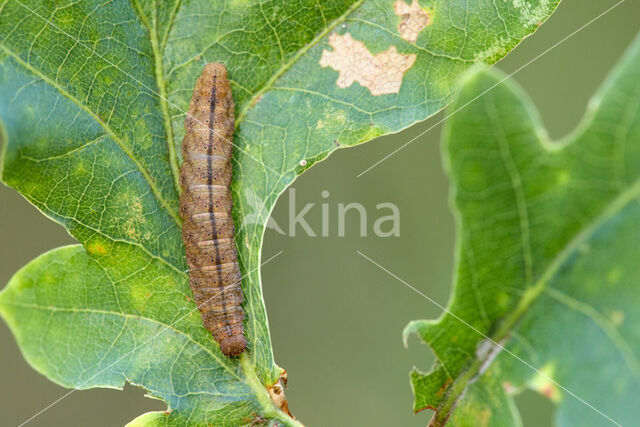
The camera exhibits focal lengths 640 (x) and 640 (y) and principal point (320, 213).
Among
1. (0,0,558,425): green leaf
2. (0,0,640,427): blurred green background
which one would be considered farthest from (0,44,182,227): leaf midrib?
(0,0,640,427): blurred green background

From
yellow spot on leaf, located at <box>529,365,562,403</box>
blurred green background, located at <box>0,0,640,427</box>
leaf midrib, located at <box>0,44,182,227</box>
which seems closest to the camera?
yellow spot on leaf, located at <box>529,365,562,403</box>

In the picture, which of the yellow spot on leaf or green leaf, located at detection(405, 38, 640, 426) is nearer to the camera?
green leaf, located at detection(405, 38, 640, 426)

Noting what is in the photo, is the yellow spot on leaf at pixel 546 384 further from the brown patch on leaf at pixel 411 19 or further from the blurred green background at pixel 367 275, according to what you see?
the blurred green background at pixel 367 275

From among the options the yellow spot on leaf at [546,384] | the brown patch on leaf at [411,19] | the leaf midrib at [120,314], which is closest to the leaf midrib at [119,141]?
the leaf midrib at [120,314]

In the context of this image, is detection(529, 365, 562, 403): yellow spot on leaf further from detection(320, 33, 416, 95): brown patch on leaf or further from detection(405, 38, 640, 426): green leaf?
detection(320, 33, 416, 95): brown patch on leaf

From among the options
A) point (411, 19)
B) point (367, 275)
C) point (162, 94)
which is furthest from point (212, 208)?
point (367, 275)

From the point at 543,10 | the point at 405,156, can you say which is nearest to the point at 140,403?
the point at 405,156
